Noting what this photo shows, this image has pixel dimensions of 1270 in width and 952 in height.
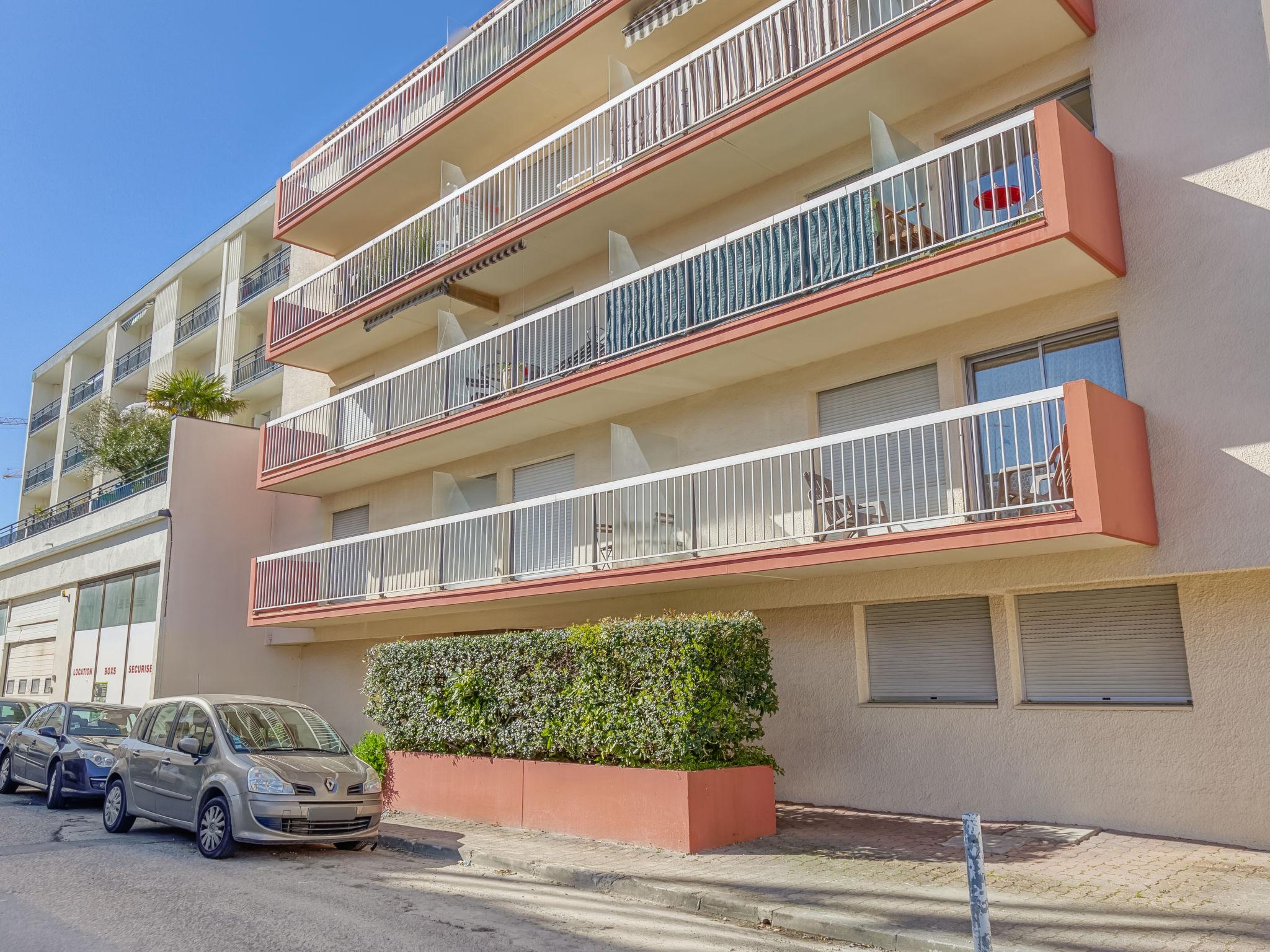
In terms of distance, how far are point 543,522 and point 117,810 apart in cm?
692

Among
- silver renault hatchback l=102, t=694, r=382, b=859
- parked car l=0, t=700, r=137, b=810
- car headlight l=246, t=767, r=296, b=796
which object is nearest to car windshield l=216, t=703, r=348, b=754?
silver renault hatchback l=102, t=694, r=382, b=859

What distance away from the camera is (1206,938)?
6355 millimetres

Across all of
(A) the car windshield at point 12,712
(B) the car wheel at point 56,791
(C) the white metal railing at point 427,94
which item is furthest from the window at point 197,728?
(C) the white metal railing at point 427,94

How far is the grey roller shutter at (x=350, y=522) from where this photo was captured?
21172mm

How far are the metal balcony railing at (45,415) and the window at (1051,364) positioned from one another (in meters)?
43.7

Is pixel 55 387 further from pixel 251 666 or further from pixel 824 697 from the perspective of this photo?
pixel 824 697

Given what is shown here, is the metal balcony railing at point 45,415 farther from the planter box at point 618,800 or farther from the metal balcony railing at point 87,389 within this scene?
the planter box at point 618,800

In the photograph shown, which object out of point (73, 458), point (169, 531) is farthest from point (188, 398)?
point (73, 458)

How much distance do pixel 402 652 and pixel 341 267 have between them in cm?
1061

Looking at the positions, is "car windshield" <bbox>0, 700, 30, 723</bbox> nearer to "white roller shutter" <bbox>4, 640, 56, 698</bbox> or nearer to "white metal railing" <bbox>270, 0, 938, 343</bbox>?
"white metal railing" <bbox>270, 0, 938, 343</bbox>

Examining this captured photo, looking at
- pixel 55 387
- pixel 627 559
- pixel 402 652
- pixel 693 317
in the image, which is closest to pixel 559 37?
pixel 693 317

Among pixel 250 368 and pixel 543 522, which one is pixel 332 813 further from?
pixel 250 368

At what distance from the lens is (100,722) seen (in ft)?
48.0

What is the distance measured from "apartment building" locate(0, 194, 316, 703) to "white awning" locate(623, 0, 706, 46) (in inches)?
498
